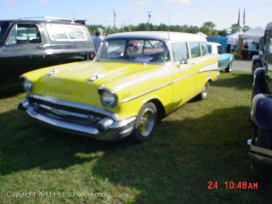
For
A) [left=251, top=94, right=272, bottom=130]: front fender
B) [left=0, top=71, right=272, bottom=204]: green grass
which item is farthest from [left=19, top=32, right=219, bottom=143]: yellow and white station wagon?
[left=251, top=94, right=272, bottom=130]: front fender

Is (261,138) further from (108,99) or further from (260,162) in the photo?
(108,99)

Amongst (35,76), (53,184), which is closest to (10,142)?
(35,76)

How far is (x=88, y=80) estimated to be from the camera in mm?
3387

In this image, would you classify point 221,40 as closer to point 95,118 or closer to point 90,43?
point 90,43

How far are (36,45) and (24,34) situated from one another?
1.33 feet

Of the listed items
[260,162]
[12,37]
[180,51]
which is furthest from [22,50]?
[260,162]

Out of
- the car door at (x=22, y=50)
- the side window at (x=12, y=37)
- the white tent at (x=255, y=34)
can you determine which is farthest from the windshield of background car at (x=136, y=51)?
the white tent at (x=255, y=34)

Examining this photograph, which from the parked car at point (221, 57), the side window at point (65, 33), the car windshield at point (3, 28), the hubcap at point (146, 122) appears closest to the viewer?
the hubcap at point (146, 122)

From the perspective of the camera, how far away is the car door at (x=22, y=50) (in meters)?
5.75

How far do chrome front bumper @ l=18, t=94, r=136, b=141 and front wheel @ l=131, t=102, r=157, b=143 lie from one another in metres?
0.18

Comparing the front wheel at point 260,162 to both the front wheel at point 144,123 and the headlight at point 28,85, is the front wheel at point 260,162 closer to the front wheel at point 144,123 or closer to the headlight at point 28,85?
the front wheel at point 144,123

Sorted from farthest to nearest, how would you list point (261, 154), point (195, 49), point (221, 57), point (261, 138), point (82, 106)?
point (221, 57)
point (195, 49)
point (82, 106)
point (261, 138)
point (261, 154)

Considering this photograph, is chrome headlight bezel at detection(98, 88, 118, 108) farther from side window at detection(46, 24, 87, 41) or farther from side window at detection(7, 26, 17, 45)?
side window at detection(46, 24, 87, 41)

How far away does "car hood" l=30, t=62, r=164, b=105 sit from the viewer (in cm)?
328
